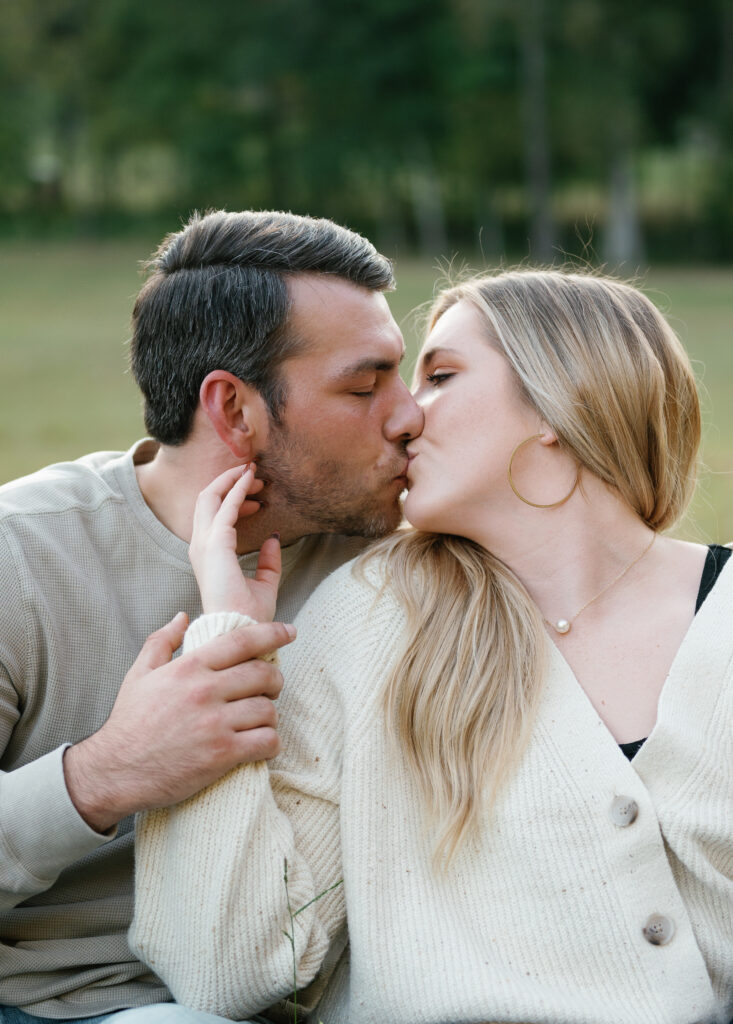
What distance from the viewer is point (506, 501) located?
9.59ft

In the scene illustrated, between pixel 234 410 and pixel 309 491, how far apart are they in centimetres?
29

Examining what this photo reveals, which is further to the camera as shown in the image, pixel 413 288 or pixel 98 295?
pixel 98 295

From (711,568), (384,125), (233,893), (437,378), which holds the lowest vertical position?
(384,125)

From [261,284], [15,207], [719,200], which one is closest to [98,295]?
[15,207]

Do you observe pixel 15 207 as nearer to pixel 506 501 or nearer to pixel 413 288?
pixel 413 288

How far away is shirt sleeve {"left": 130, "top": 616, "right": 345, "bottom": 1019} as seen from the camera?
2.52m

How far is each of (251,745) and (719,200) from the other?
3893 cm

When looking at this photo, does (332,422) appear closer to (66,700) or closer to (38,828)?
(66,700)

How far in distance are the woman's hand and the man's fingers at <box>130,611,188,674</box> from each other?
79mm

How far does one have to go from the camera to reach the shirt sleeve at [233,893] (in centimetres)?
252

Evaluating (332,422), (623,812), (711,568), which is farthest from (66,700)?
(711,568)

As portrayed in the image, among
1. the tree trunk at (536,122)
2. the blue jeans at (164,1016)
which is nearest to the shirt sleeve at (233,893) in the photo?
the blue jeans at (164,1016)

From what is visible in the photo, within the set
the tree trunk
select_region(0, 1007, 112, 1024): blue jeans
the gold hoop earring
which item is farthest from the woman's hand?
the tree trunk

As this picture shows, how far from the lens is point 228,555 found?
9.05 feet
